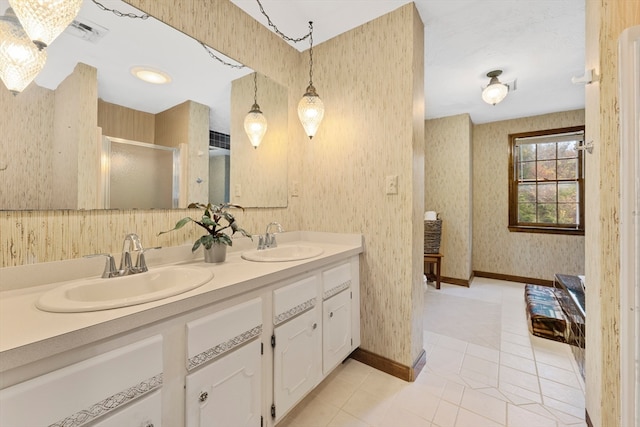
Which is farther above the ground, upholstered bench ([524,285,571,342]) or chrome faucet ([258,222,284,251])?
chrome faucet ([258,222,284,251])

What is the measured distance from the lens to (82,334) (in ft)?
2.15

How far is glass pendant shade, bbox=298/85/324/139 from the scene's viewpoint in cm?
183

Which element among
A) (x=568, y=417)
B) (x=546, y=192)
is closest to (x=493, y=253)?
(x=546, y=192)

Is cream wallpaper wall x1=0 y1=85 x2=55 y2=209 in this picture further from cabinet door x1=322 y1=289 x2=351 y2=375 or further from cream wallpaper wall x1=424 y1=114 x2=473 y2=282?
cream wallpaper wall x1=424 y1=114 x2=473 y2=282

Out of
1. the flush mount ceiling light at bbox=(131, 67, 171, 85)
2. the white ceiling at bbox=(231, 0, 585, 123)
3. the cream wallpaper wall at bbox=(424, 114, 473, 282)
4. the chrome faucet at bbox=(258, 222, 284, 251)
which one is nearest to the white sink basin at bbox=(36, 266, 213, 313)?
the chrome faucet at bbox=(258, 222, 284, 251)

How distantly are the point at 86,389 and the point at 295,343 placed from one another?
83cm

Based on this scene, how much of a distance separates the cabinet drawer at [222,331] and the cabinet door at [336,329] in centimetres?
54

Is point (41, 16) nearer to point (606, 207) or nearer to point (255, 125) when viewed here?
point (255, 125)

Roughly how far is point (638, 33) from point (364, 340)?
6.52 feet

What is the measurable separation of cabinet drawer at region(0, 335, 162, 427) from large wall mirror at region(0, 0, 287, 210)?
720mm

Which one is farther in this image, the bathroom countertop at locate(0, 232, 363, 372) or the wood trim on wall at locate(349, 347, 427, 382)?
the wood trim on wall at locate(349, 347, 427, 382)

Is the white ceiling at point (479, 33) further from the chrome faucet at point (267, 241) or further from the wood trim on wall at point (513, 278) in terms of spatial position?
the wood trim on wall at point (513, 278)

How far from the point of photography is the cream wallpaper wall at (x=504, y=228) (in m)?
3.66

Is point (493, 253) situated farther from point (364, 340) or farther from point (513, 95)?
point (364, 340)
